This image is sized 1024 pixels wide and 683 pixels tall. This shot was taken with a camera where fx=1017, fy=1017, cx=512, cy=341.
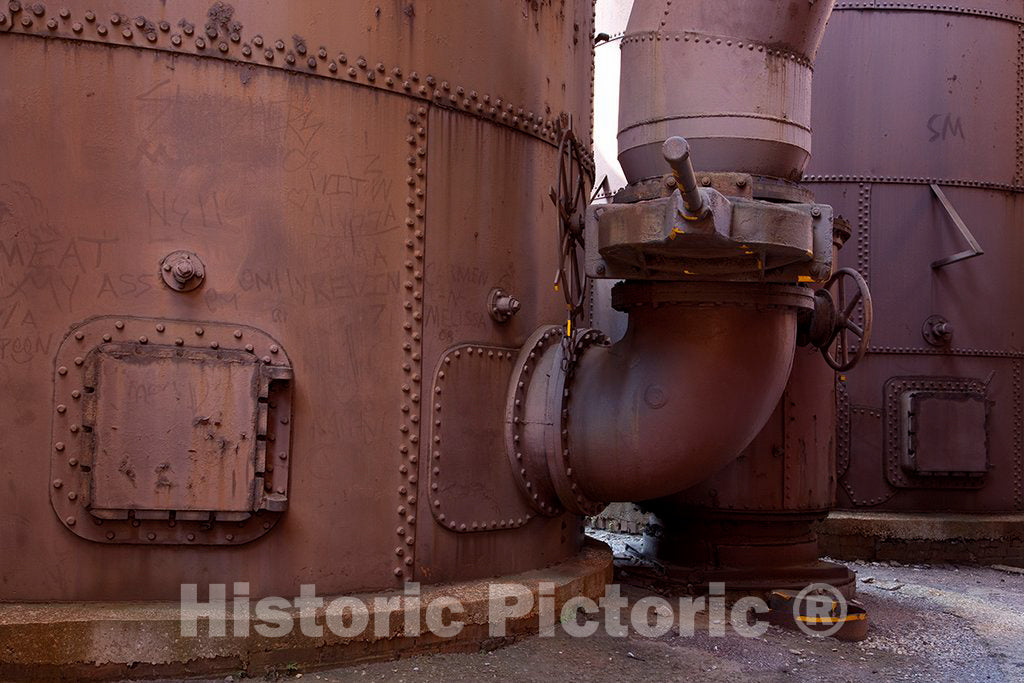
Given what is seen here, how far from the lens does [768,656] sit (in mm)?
5445

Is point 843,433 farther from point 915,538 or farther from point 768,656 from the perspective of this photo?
point 768,656

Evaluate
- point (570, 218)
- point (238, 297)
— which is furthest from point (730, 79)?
point (238, 297)

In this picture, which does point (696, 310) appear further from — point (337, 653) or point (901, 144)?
point (901, 144)

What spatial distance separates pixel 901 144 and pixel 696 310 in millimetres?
5147

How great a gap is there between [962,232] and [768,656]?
17.5 feet

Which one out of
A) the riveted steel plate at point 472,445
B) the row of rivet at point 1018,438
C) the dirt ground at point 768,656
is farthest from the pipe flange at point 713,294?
the row of rivet at point 1018,438

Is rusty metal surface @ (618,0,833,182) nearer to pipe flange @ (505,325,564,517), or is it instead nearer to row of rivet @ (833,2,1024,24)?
pipe flange @ (505,325,564,517)

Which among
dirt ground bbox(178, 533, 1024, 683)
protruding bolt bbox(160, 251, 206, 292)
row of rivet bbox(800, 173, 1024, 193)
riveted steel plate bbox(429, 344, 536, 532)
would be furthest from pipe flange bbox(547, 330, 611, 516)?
row of rivet bbox(800, 173, 1024, 193)

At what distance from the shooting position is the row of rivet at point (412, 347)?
5.05 m

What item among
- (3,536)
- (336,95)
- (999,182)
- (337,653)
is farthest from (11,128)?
(999,182)

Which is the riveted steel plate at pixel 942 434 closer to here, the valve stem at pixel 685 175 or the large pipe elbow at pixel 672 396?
the large pipe elbow at pixel 672 396

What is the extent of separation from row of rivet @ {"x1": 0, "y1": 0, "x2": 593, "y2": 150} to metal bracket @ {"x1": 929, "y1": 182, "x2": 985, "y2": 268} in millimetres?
5236

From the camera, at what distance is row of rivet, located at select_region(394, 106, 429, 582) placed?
199 inches

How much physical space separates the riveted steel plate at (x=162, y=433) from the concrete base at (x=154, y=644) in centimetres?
36
